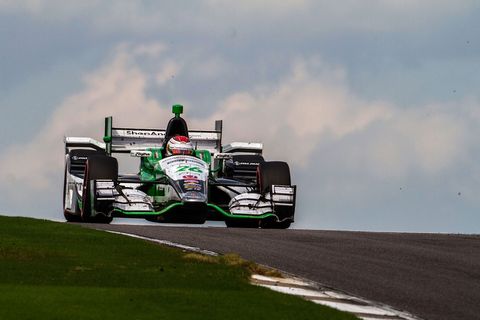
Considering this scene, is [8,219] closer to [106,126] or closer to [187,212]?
[187,212]

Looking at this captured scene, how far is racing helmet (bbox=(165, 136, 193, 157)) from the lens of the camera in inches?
1209

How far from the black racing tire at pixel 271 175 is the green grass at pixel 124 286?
10170 mm

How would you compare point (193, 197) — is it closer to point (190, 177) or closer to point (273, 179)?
point (190, 177)

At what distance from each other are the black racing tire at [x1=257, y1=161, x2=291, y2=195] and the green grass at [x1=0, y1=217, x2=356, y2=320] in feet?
33.4

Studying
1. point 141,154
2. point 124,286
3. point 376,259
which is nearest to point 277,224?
point 141,154

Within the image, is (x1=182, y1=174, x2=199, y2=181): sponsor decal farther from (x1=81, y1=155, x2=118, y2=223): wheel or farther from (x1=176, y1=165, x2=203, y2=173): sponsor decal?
(x1=81, y1=155, x2=118, y2=223): wheel

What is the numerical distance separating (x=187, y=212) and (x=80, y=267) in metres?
12.7

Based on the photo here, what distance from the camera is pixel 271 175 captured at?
98.5 feet

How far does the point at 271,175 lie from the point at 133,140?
5279mm

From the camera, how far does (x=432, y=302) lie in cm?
1367

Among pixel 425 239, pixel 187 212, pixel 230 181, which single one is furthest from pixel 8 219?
pixel 425 239

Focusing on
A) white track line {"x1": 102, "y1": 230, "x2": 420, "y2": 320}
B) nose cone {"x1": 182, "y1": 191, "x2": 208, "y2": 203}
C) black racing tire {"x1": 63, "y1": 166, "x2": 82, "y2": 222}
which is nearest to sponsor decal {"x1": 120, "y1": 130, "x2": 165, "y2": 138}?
black racing tire {"x1": 63, "y1": 166, "x2": 82, "y2": 222}

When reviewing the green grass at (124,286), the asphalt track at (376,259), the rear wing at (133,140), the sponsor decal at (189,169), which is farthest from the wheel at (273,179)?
the green grass at (124,286)

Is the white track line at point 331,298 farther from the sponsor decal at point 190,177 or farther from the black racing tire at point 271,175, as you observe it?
the black racing tire at point 271,175
